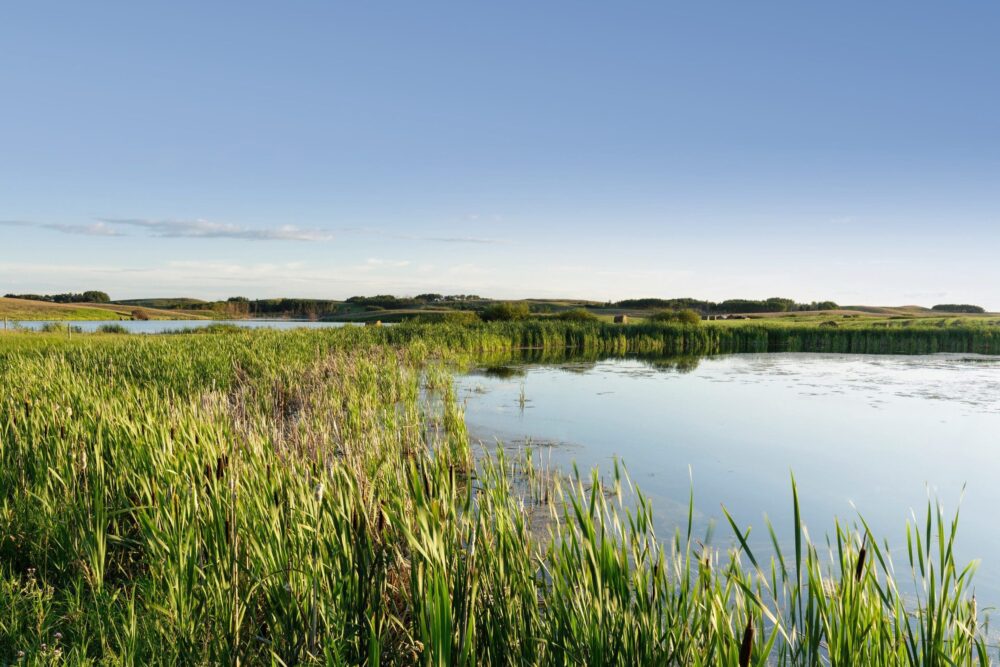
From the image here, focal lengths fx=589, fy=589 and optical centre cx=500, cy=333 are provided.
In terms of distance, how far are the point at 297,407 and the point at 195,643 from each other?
29.5 ft

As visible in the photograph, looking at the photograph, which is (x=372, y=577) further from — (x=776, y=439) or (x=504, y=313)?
(x=504, y=313)

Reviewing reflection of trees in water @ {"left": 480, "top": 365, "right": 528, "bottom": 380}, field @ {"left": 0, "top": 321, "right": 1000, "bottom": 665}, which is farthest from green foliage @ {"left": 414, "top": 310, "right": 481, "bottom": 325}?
field @ {"left": 0, "top": 321, "right": 1000, "bottom": 665}

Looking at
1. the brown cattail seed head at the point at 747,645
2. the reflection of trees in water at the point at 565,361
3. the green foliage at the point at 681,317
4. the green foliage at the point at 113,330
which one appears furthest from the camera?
the green foliage at the point at 681,317

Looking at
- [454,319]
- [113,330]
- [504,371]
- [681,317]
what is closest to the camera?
[504,371]

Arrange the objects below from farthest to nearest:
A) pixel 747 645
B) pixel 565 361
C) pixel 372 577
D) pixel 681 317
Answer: pixel 681 317 < pixel 565 361 < pixel 372 577 < pixel 747 645

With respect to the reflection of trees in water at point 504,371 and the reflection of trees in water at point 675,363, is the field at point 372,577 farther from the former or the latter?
the reflection of trees in water at point 675,363

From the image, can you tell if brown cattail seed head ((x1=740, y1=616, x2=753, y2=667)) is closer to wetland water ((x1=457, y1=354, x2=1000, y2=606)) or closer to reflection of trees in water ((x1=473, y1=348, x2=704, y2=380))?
wetland water ((x1=457, y1=354, x2=1000, y2=606))

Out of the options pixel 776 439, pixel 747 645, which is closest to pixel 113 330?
pixel 776 439

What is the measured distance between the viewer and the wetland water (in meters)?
7.24

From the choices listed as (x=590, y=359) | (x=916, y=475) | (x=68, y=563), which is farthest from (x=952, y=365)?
(x=68, y=563)

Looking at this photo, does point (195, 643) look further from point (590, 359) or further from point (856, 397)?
point (590, 359)

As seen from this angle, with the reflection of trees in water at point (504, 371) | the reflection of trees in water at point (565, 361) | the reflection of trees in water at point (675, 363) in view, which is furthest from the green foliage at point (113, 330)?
the reflection of trees in water at point (675, 363)

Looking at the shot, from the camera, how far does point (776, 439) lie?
11.2 meters

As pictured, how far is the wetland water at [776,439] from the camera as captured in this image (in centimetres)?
724
